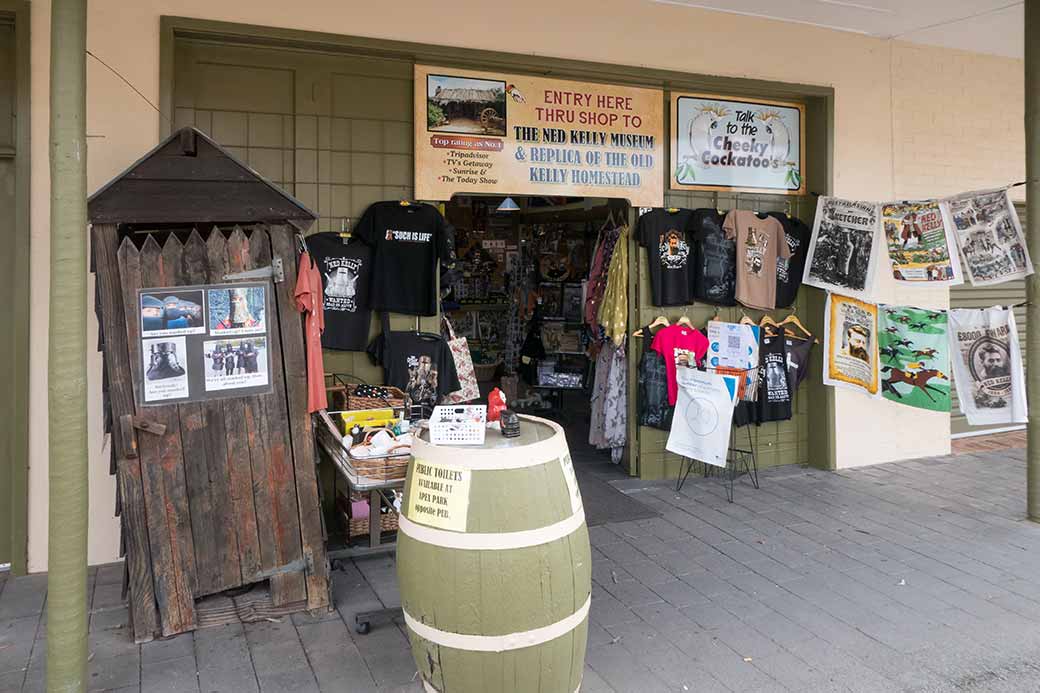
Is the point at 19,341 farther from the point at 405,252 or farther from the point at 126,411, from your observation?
the point at 405,252

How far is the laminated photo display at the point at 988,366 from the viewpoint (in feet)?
19.1

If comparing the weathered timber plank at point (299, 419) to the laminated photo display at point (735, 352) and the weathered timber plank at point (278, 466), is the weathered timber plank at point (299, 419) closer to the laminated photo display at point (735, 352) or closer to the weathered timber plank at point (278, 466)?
the weathered timber plank at point (278, 466)

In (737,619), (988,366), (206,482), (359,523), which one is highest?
(988,366)

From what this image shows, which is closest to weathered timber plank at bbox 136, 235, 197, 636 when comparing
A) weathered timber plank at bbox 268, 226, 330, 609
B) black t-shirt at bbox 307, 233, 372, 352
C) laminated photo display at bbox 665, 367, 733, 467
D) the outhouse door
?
the outhouse door

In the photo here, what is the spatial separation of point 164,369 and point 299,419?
0.69 m

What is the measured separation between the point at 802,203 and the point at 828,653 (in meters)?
4.53

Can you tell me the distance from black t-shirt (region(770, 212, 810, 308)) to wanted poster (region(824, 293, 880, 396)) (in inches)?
12.9

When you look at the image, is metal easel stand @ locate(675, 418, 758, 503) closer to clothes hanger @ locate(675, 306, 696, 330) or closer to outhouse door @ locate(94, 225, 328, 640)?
clothes hanger @ locate(675, 306, 696, 330)

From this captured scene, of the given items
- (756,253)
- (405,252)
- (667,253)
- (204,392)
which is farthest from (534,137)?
(204,392)

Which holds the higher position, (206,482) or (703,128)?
(703,128)

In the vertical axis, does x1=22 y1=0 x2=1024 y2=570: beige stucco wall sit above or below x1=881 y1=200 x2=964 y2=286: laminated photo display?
above

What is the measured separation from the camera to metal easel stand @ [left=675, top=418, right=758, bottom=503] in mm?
6598

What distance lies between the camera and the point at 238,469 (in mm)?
3994

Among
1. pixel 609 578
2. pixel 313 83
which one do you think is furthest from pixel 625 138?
pixel 609 578
